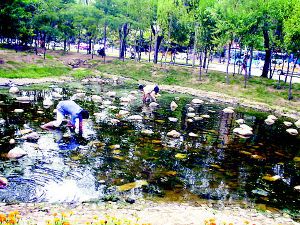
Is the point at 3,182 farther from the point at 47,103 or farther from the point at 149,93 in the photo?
the point at 149,93

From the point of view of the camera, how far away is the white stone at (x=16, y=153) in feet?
52.9

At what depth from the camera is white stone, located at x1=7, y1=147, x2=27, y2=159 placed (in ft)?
52.9

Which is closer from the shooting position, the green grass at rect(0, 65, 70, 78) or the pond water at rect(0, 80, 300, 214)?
the pond water at rect(0, 80, 300, 214)

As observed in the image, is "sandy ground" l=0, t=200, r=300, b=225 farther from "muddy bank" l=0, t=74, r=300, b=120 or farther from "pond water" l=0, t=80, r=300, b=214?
"muddy bank" l=0, t=74, r=300, b=120

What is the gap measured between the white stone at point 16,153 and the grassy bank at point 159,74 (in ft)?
90.4

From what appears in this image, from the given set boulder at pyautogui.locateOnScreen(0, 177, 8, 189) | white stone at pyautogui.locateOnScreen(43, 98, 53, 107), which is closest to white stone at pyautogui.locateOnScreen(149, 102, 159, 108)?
white stone at pyautogui.locateOnScreen(43, 98, 53, 107)

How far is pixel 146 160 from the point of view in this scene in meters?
17.6

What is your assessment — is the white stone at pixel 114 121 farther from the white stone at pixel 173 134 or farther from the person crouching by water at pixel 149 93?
the person crouching by water at pixel 149 93

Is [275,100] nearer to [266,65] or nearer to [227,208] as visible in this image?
[266,65]

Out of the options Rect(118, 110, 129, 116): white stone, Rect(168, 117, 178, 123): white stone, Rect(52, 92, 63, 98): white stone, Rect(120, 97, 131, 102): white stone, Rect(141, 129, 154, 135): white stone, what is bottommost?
Rect(141, 129, 154, 135): white stone

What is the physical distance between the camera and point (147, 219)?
10.7 m

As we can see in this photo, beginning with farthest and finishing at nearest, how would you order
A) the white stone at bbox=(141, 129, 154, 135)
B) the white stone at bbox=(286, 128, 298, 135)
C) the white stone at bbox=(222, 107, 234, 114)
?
the white stone at bbox=(222, 107, 234, 114), the white stone at bbox=(286, 128, 298, 135), the white stone at bbox=(141, 129, 154, 135)

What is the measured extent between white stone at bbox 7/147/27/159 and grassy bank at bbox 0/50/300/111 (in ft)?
90.4

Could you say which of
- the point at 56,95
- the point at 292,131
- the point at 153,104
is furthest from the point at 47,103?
the point at 292,131
